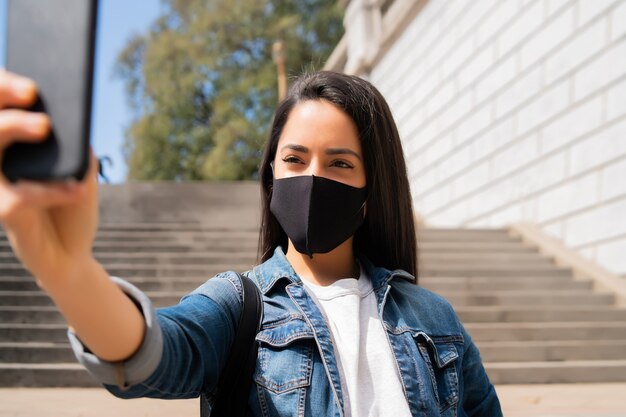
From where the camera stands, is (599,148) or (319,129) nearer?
(319,129)

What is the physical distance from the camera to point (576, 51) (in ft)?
23.1

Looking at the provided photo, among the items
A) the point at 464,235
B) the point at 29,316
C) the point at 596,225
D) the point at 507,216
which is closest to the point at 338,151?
the point at 29,316

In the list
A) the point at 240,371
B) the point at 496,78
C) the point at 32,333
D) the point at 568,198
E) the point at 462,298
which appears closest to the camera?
the point at 240,371

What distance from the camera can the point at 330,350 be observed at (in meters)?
1.37

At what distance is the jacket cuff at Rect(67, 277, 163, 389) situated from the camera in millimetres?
948

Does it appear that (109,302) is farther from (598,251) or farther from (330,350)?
(598,251)

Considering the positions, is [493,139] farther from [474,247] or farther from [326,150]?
[326,150]

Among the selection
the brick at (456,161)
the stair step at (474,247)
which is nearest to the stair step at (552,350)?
the stair step at (474,247)

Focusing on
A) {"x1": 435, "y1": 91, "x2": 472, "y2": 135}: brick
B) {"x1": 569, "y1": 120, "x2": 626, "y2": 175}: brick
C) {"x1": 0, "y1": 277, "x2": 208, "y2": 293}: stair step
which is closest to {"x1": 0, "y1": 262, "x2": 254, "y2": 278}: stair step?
{"x1": 0, "y1": 277, "x2": 208, "y2": 293}: stair step

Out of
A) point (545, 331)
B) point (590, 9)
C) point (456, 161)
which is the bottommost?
point (545, 331)

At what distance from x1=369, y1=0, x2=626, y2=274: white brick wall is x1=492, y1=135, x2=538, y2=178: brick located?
15 mm

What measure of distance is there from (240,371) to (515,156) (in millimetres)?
7879

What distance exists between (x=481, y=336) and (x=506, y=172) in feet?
13.8

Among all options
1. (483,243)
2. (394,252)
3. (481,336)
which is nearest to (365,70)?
(483,243)
